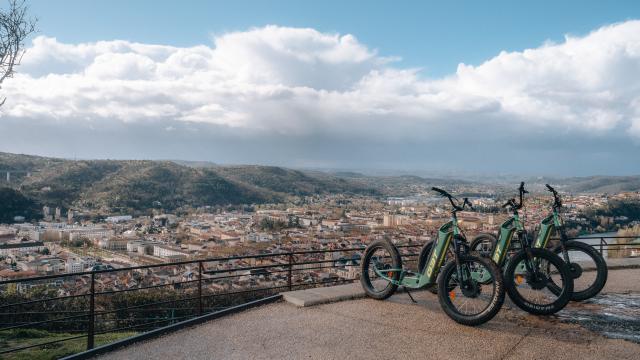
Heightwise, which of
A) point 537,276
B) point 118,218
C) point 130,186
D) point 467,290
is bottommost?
point 118,218

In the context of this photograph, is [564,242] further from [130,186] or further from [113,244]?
[130,186]

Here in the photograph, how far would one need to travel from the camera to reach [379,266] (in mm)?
7254

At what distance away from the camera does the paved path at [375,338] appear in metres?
4.66

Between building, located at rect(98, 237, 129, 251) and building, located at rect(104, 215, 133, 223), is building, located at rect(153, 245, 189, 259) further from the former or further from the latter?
building, located at rect(104, 215, 133, 223)

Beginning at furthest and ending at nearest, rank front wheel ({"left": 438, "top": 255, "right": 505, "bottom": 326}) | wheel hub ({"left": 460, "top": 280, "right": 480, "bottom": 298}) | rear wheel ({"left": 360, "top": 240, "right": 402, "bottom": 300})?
rear wheel ({"left": 360, "top": 240, "right": 402, "bottom": 300}) → wheel hub ({"left": 460, "top": 280, "right": 480, "bottom": 298}) → front wheel ({"left": 438, "top": 255, "right": 505, "bottom": 326})

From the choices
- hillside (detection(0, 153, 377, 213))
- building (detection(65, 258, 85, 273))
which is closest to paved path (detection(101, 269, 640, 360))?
building (detection(65, 258, 85, 273))

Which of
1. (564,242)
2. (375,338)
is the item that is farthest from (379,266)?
(564,242)

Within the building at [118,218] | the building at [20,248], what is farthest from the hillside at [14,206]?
the building at [20,248]

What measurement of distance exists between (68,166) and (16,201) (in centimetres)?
2286

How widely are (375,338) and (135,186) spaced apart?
52.4 meters

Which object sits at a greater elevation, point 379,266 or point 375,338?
point 379,266

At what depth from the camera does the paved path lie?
15.3 ft

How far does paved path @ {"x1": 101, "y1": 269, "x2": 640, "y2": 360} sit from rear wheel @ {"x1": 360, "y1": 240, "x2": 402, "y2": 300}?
505 millimetres

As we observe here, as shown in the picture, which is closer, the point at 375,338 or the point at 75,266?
Answer: the point at 375,338
